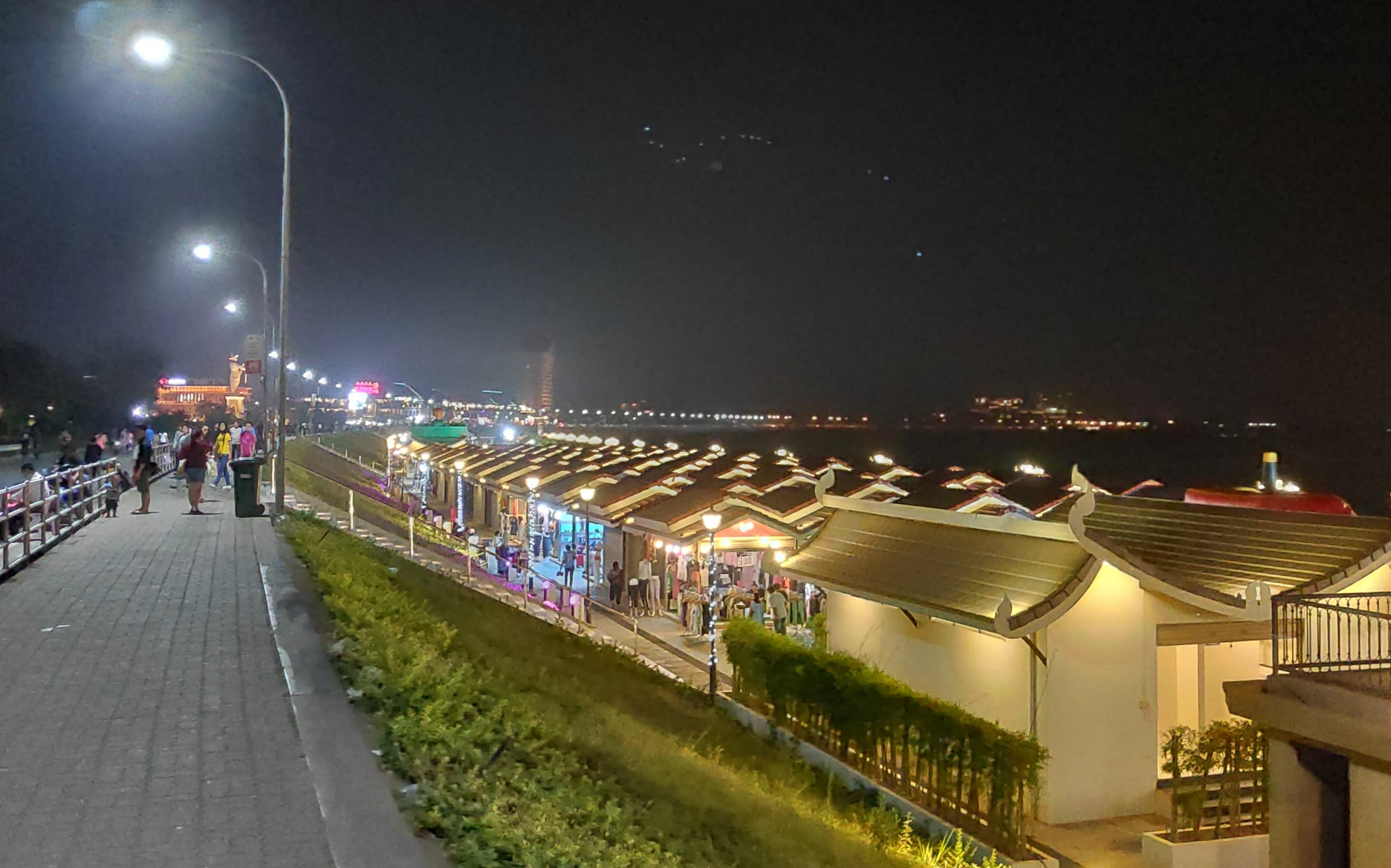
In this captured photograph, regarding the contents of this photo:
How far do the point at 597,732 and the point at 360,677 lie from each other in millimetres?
1991

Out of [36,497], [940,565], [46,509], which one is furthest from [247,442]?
[940,565]

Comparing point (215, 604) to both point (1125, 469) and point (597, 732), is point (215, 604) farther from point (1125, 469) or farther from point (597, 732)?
point (1125, 469)

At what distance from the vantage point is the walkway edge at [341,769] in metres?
4.38

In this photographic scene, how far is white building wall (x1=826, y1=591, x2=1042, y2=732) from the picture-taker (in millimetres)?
12117

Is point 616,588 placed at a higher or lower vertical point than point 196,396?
lower

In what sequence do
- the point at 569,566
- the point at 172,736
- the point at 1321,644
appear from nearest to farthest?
the point at 172,736 → the point at 1321,644 → the point at 569,566

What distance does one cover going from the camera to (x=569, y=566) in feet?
94.3

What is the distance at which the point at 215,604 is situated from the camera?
31.8ft

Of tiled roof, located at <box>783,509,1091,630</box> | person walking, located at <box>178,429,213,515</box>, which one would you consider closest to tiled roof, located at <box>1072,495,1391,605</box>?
tiled roof, located at <box>783,509,1091,630</box>

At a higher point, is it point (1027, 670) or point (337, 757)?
point (337, 757)

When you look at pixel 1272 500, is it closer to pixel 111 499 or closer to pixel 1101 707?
pixel 1101 707

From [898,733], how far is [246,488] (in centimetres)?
1192

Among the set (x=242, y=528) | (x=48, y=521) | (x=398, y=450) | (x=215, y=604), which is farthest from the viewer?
(x=398, y=450)

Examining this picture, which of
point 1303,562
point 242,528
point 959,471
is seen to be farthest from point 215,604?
point 959,471
